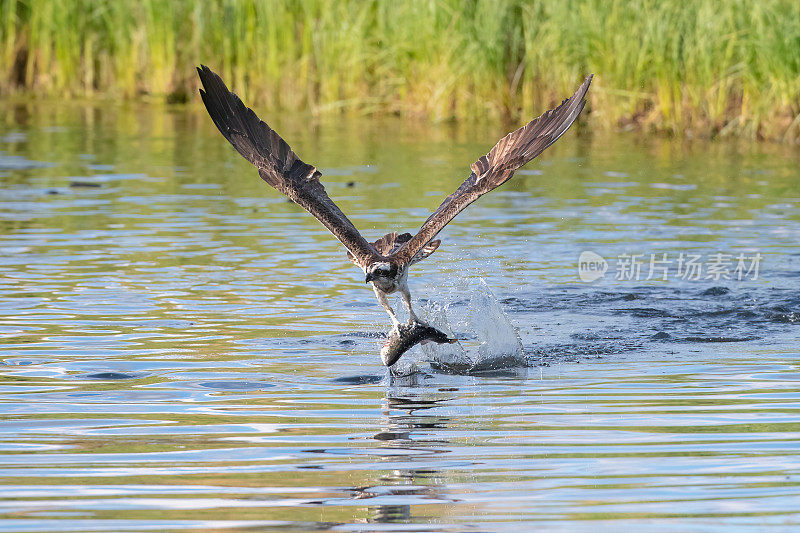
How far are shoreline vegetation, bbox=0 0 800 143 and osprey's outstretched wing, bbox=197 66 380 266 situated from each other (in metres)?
9.34

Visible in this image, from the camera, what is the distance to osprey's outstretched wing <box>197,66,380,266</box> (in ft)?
26.4

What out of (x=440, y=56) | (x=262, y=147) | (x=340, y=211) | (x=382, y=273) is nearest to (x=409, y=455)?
(x=382, y=273)

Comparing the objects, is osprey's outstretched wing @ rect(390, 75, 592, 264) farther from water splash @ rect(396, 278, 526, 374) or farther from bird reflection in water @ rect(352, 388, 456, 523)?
bird reflection in water @ rect(352, 388, 456, 523)

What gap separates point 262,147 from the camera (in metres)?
8.32

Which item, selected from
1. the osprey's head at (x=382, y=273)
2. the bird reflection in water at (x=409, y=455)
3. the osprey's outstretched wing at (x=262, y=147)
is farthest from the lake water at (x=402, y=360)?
the osprey's outstretched wing at (x=262, y=147)

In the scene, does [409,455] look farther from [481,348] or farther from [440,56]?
[440,56]

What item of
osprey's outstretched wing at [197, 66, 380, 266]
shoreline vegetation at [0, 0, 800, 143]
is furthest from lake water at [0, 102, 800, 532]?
shoreline vegetation at [0, 0, 800, 143]

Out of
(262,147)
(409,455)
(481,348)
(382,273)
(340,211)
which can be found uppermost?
(262,147)

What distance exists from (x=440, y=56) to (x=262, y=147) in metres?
11.5

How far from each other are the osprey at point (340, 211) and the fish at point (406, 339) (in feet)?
0.17

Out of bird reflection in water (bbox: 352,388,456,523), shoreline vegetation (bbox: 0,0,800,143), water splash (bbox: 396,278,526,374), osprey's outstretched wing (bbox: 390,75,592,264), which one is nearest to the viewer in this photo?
bird reflection in water (bbox: 352,388,456,523)

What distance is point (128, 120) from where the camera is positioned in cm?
2177

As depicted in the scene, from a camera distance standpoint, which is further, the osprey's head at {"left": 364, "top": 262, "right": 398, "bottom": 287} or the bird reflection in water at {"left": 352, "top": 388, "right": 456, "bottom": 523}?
the osprey's head at {"left": 364, "top": 262, "right": 398, "bottom": 287}

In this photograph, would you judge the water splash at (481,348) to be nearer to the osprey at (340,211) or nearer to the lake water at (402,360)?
Result: the lake water at (402,360)
